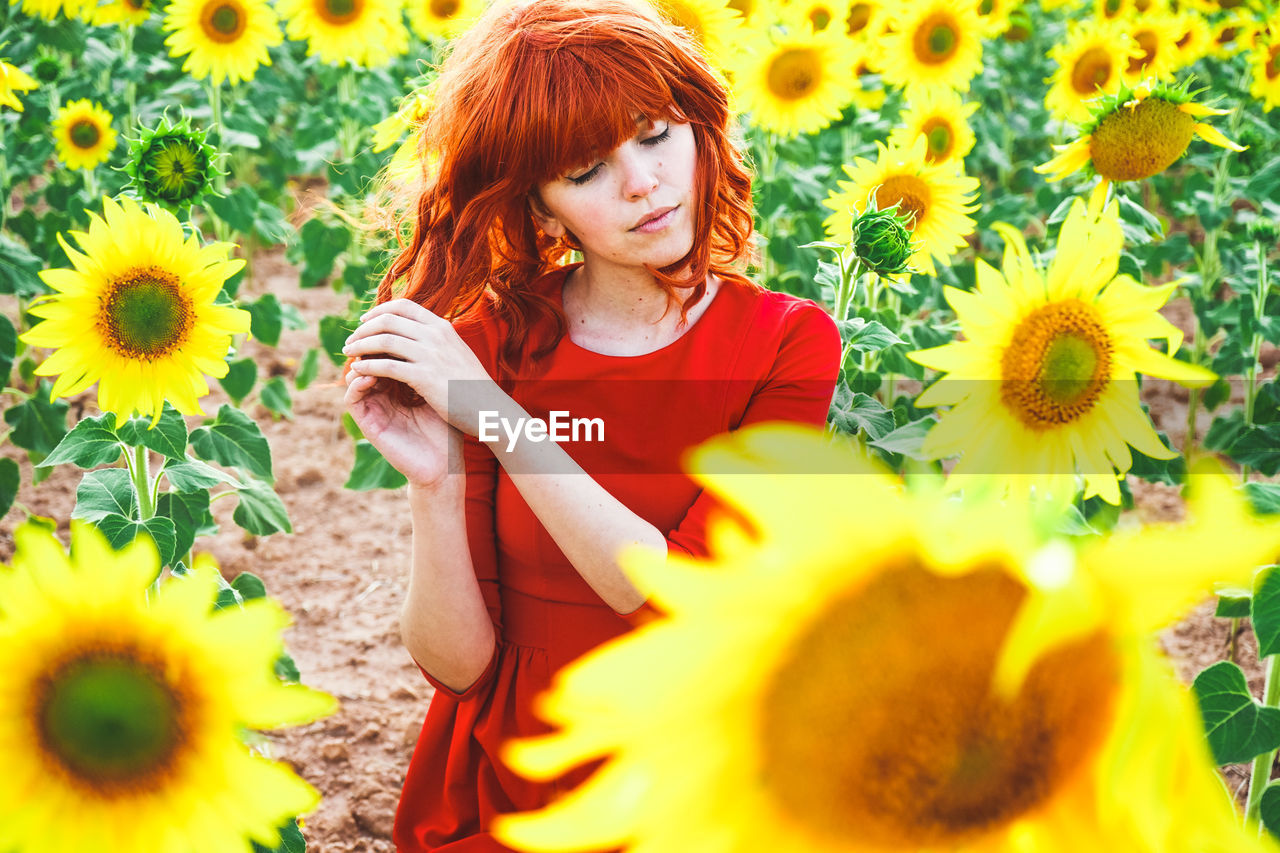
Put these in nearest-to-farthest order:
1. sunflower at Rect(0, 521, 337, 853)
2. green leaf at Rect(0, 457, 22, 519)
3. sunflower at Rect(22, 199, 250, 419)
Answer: sunflower at Rect(0, 521, 337, 853) < sunflower at Rect(22, 199, 250, 419) < green leaf at Rect(0, 457, 22, 519)

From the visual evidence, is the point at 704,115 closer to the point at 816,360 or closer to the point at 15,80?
the point at 816,360

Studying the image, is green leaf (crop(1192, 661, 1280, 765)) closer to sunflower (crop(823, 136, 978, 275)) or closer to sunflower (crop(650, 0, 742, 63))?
sunflower (crop(823, 136, 978, 275))

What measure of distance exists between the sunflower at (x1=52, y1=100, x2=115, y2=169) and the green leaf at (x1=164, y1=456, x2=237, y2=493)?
1.63 m

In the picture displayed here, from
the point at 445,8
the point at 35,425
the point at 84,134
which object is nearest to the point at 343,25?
the point at 445,8

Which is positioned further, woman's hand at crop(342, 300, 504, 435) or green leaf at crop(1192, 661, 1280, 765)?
green leaf at crop(1192, 661, 1280, 765)

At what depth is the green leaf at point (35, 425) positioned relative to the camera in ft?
7.64

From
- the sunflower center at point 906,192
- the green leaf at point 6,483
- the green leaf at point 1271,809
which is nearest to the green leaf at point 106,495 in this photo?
the green leaf at point 6,483

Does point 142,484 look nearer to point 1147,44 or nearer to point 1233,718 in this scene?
point 1233,718

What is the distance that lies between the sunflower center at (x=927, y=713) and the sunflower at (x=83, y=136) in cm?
285

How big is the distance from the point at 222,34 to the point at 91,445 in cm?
168

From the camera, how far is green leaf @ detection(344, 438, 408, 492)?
208 centimetres

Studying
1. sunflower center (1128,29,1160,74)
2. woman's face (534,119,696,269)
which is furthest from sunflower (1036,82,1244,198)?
sunflower center (1128,29,1160,74)

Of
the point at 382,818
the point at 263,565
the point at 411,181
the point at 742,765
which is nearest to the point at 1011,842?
the point at 742,765

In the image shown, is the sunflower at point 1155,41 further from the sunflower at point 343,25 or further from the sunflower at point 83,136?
the sunflower at point 83,136
